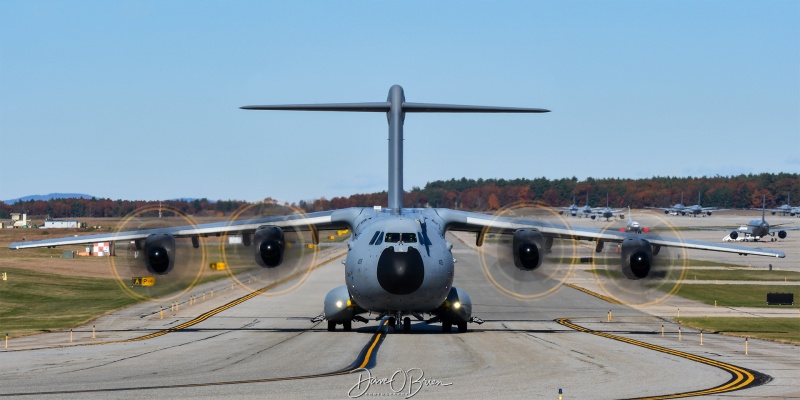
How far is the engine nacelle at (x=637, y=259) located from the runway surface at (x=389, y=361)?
2.38m

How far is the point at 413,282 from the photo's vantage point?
29.2 m

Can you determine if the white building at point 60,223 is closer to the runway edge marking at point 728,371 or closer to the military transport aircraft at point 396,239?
the military transport aircraft at point 396,239

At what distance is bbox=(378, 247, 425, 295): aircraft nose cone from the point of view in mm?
28922

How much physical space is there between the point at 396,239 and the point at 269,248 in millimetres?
5856

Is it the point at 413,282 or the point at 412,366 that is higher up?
the point at 413,282

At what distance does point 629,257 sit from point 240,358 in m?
14.8

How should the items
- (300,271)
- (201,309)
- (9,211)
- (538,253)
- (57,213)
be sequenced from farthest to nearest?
(9,211) → (57,213) → (300,271) → (201,309) → (538,253)

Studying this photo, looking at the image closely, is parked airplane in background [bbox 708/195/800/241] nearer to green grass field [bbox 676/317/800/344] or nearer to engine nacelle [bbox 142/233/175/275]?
green grass field [bbox 676/317/800/344]

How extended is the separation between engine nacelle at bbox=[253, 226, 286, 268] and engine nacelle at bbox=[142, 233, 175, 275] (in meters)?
3.09

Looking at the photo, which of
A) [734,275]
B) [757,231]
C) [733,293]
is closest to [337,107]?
[733,293]

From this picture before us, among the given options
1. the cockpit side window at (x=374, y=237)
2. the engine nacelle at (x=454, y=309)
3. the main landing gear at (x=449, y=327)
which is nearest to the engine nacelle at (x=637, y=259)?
the engine nacelle at (x=454, y=309)

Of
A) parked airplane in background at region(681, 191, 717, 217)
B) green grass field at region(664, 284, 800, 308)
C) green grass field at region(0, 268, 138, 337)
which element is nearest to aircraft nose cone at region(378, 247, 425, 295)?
green grass field at region(0, 268, 138, 337)

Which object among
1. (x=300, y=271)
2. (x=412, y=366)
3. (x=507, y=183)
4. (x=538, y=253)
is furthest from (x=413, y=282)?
(x=507, y=183)

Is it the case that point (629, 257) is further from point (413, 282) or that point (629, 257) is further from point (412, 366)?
point (412, 366)
